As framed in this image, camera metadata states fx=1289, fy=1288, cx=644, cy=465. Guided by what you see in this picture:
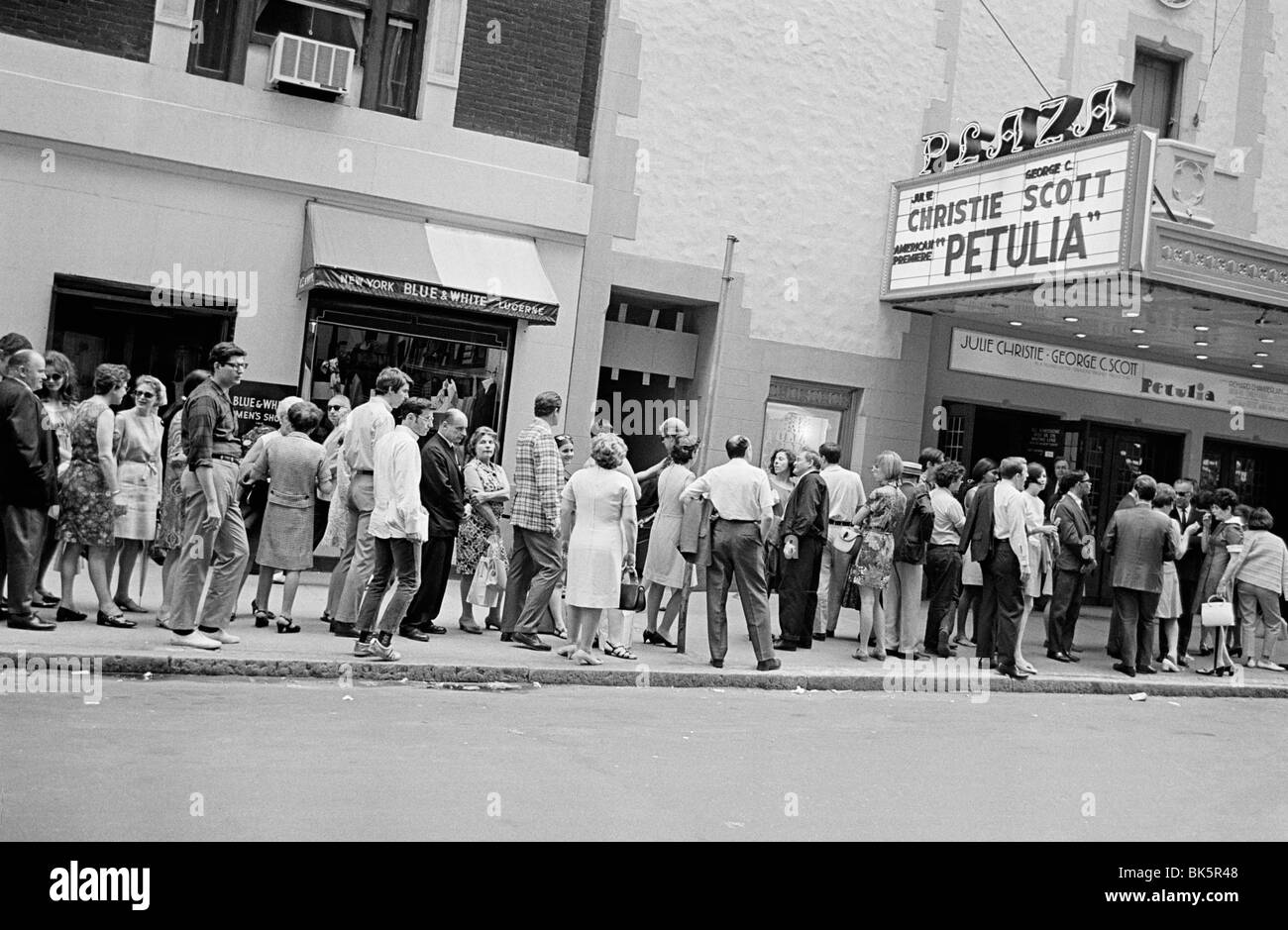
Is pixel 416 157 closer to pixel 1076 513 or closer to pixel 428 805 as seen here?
pixel 1076 513

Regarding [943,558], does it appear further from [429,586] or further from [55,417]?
[55,417]

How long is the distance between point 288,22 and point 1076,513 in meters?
9.96

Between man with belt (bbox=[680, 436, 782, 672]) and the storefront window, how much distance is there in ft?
14.5

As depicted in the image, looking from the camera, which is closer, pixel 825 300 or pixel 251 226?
pixel 251 226

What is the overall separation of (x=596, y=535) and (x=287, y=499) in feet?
8.37

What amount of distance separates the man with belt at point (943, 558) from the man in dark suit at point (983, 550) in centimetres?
55

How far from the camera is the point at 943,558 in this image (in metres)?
12.9

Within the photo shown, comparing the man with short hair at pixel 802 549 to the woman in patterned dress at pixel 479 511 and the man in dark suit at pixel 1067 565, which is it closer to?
the woman in patterned dress at pixel 479 511

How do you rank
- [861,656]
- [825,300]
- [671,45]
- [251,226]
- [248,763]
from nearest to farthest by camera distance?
[248,763] < [861,656] < [251,226] < [671,45] < [825,300]

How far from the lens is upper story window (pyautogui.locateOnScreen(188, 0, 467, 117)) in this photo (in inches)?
531

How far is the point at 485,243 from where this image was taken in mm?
14492

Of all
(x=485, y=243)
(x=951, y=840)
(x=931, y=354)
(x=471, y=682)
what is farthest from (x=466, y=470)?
(x=931, y=354)

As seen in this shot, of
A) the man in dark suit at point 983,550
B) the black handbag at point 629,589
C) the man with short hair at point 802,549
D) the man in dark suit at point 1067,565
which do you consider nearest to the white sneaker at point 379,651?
the black handbag at point 629,589

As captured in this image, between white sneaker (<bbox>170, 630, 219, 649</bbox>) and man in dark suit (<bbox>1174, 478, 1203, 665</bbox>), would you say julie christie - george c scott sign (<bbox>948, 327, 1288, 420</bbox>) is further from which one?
white sneaker (<bbox>170, 630, 219, 649</bbox>)
